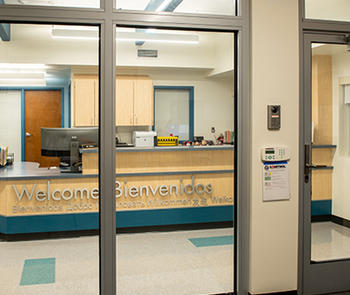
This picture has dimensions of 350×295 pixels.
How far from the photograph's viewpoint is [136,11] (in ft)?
8.77

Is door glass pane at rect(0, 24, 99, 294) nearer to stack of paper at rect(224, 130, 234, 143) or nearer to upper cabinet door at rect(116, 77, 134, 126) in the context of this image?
upper cabinet door at rect(116, 77, 134, 126)

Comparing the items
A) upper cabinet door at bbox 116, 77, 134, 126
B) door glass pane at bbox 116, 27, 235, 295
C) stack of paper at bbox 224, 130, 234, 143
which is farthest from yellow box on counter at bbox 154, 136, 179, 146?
stack of paper at bbox 224, 130, 234, 143

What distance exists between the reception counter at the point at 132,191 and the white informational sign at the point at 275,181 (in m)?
0.26

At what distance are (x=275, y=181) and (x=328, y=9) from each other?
4.74 ft

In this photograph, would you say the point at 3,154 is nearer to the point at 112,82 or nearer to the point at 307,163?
the point at 112,82

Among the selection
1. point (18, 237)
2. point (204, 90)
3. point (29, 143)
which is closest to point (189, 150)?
point (204, 90)

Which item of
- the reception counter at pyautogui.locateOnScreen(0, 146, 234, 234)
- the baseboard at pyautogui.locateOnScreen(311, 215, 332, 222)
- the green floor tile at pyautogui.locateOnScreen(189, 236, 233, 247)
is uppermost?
the reception counter at pyautogui.locateOnScreen(0, 146, 234, 234)

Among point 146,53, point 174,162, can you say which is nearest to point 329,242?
point 174,162

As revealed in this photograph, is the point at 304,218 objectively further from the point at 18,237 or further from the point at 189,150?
the point at 18,237

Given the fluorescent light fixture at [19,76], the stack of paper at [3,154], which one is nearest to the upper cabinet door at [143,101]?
the fluorescent light fixture at [19,76]

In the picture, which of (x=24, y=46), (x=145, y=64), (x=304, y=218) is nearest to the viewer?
(x=24, y=46)

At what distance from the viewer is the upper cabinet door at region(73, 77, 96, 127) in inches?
105

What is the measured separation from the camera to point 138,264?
2803 millimetres

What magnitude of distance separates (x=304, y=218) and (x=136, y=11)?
202 centimetres
